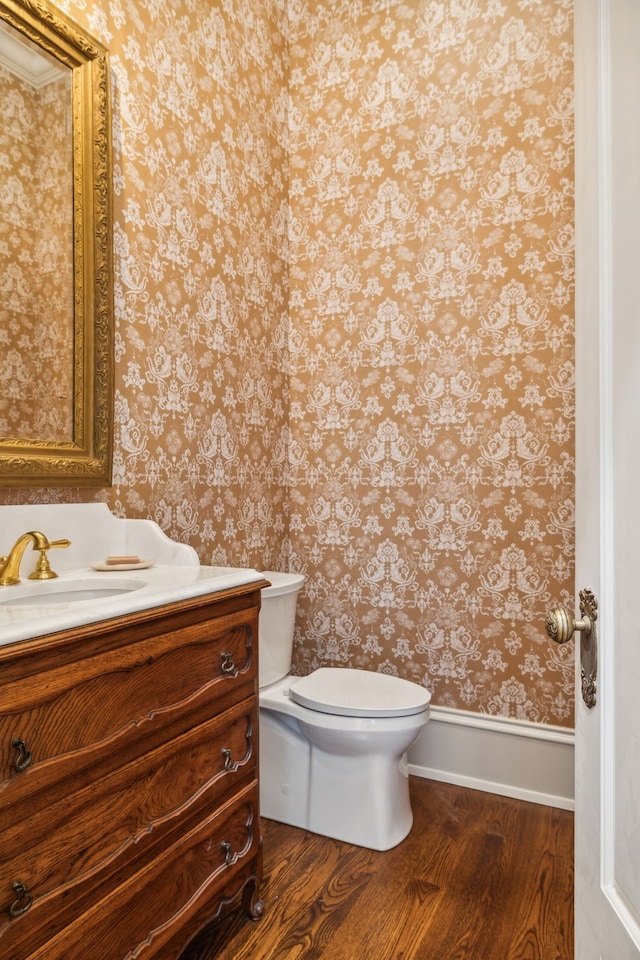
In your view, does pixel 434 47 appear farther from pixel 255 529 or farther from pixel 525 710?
pixel 525 710

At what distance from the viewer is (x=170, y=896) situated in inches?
44.8

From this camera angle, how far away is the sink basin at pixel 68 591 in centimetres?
125

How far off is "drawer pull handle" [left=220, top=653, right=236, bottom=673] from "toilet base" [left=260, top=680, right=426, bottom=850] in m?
0.55

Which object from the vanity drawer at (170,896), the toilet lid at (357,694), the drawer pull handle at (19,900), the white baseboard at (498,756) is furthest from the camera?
the white baseboard at (498,756)

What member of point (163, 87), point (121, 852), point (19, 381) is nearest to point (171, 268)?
point (163, 87)

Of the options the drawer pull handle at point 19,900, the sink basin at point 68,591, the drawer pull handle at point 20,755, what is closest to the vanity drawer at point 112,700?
the drawer pull handle at point 20,755

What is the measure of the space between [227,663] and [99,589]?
36 cm

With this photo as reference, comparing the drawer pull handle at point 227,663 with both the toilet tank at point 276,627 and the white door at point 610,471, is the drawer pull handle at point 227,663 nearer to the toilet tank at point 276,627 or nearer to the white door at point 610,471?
the toilet tank at point 276,627

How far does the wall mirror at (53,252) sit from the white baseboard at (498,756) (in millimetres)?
1510

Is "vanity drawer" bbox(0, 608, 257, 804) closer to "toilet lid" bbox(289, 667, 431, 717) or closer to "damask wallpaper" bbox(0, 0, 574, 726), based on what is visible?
"toilet lid" bbox(289, 667, 431, 717)

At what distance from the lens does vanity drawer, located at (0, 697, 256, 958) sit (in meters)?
0.87

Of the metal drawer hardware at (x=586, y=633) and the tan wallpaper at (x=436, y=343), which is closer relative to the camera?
the metal drawer hardware at (x=586, y=633)

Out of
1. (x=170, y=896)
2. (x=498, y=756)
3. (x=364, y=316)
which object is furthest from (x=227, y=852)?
(x=364, y=316)

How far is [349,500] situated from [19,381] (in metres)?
1.29
